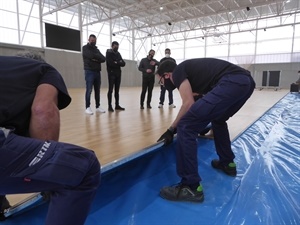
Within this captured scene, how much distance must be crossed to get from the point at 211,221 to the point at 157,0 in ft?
42.0

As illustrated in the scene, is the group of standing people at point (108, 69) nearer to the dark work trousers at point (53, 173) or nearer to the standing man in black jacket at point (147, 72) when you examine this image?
the standing man in black jacket at point (147, 72)

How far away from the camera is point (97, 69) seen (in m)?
3.82

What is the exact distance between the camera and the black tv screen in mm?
10500

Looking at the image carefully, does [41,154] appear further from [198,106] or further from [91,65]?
[91,65]

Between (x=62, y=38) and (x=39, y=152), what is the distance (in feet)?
38.6

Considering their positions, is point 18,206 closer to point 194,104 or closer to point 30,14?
point 194,104

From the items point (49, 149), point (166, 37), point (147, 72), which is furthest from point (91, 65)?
point (166, 37)

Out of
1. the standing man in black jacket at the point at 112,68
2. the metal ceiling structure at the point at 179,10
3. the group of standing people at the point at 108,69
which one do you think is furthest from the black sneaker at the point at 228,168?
the metal ceiling structure at the point at 179,10

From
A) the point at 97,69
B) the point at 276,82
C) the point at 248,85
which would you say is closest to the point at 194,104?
the point at 248,85

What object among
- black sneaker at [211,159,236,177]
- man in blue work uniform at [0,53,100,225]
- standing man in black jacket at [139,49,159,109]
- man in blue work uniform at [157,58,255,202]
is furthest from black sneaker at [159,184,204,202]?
standing man in black jacket at [139,49,159,109]

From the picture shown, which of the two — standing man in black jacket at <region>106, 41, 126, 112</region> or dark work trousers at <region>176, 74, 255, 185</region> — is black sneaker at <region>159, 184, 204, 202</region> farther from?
standing man in black jacket at <region>106, 41, 126, 112</region>

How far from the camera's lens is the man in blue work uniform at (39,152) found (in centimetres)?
56

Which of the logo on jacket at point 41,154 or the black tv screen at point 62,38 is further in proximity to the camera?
the black tv screen at point 62,38

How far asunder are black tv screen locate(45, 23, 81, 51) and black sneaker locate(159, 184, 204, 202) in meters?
11.2
